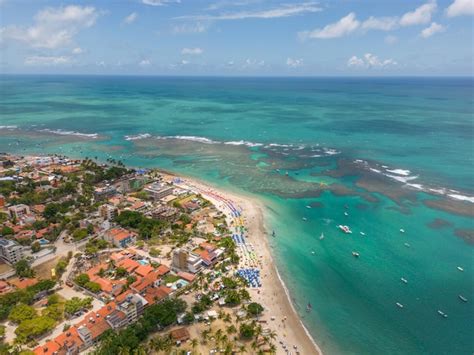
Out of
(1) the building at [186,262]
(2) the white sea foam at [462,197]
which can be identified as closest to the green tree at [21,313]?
(1) the building at [186,262]

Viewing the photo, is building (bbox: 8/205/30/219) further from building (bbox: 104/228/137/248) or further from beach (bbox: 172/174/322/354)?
beach (bbox: 172/174/322/354)

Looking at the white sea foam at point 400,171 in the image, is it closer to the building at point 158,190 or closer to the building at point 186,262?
the building at point 158,190

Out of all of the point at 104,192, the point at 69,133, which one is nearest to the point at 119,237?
the point at 104,192

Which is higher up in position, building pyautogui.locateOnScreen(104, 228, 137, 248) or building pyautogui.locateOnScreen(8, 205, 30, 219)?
building pyautogui.locateOnScreen(8, 205, 30, 219)

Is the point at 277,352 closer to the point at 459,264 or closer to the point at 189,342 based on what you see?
the point at 189,342

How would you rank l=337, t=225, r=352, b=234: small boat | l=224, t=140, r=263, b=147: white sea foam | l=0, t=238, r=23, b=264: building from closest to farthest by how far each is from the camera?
l=0, t=238, r=23, b=264: building < l=337, t=225, r=352, b=234: small boat < l=224, t=140, r=263, b=147: white sea foam

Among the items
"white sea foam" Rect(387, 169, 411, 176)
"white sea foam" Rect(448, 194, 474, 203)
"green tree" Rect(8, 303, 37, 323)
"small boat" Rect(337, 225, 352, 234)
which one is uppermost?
"white sea foam" Rect(387, 169, 411, 176)

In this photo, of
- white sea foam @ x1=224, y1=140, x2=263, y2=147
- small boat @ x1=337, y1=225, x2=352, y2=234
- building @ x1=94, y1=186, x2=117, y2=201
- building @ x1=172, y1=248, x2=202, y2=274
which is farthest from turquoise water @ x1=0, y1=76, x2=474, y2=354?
building @ x1=94, y1=186, x2=117, y2=201
